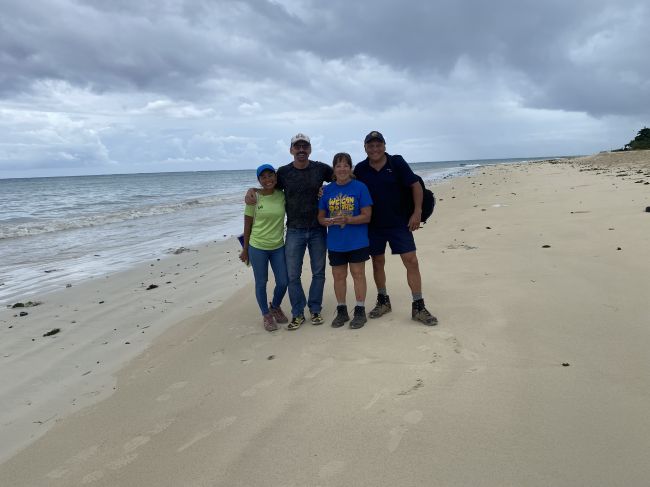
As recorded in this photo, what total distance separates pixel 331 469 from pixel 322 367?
126cm

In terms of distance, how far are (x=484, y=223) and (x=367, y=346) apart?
7.25 m

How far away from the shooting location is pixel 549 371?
10.6ft

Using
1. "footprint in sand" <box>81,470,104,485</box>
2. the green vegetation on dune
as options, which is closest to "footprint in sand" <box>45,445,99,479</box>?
"footprint in sand" <box>81,470,104,485</box>

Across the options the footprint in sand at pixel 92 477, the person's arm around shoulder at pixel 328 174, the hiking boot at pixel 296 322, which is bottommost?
the footprint in sand at pixel 92 477

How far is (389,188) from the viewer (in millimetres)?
4523

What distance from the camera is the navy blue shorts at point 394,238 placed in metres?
4.53

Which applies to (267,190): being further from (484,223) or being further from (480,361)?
(484,223)

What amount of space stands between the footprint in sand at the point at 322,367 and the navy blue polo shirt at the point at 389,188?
5.02 ft

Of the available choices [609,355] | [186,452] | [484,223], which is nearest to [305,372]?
[186,452]

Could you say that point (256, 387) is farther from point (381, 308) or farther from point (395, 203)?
point (395, 203)

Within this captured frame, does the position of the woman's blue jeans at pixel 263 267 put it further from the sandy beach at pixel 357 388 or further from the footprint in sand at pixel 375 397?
the footprint in sand at pixel 375 397

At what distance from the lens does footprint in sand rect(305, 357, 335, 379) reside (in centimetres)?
352

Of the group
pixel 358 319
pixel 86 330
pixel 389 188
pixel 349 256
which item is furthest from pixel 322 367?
pixel 86 330

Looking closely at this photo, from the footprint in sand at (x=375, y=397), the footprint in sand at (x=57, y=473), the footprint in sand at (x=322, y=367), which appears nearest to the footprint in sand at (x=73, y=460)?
the footprint in sand at (x=57, y=473)
